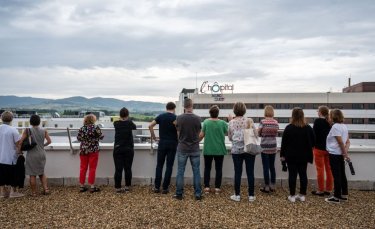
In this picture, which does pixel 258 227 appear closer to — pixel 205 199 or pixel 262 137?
pixel 205 199

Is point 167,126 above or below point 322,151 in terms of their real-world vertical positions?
above

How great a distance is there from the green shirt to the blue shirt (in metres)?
0.59

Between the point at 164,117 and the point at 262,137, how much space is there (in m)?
1.91

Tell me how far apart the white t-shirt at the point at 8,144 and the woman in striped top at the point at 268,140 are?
4560 mm

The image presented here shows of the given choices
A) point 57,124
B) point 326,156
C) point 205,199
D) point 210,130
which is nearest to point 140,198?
point 205,199

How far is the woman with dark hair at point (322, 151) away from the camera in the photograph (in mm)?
6219

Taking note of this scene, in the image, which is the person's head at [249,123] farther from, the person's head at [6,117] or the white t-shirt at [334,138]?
the person's head at [6,117]

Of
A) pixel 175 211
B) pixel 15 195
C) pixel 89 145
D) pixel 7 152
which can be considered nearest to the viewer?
pixel 175 211

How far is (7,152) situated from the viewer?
6020mm

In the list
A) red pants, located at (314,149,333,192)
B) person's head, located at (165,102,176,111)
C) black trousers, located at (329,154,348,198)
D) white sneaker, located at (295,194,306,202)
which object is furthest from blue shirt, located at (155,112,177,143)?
black trousers, located at (329,154,348,198)

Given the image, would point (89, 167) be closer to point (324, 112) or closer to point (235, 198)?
point (235, 198)

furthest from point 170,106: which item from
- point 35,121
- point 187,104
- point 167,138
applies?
point 35,121

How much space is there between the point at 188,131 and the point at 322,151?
8.57 feet

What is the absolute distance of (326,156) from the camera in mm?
6293
